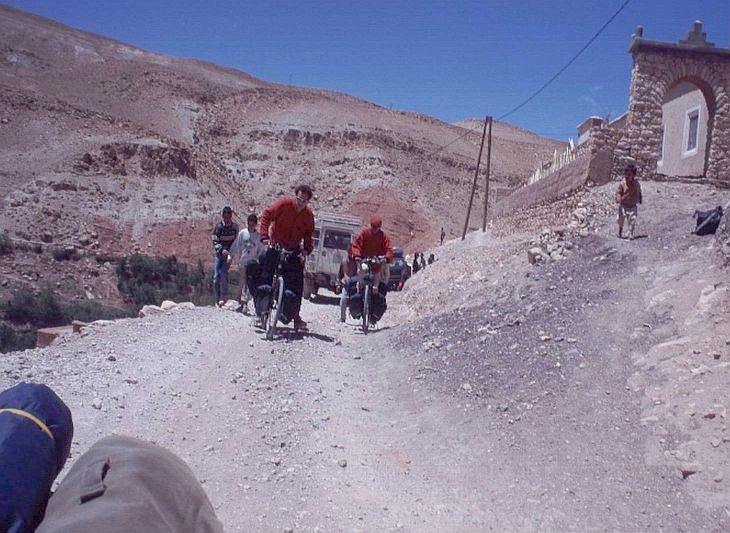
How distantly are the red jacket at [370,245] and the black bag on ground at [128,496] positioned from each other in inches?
302

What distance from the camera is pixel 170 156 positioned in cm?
4306

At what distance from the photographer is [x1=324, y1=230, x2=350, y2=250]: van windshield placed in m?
20.3

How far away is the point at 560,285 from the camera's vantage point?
28.7 ft

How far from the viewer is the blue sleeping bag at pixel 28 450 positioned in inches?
76.5

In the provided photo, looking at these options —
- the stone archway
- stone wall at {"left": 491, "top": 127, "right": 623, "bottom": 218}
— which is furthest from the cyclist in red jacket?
the stone archway

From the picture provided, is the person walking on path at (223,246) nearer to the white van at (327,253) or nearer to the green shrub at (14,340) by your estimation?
the green shrub at (14,340)

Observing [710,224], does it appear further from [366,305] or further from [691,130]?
[691,130]

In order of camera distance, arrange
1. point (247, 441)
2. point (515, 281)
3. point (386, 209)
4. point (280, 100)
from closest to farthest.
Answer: point (247, 441)
point (515, 281)
point (386, 209)
point (280, 100)

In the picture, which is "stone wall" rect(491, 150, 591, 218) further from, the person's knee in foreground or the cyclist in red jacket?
the person's knee in foreground

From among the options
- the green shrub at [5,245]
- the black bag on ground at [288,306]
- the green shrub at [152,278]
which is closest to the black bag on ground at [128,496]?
the black bag on ground at [288,306]

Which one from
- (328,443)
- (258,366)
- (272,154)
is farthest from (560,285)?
(272,154)

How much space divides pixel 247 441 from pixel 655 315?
3.95 m

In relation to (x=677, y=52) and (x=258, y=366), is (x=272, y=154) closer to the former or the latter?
(x=677, y=52)

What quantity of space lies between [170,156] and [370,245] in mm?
35757
